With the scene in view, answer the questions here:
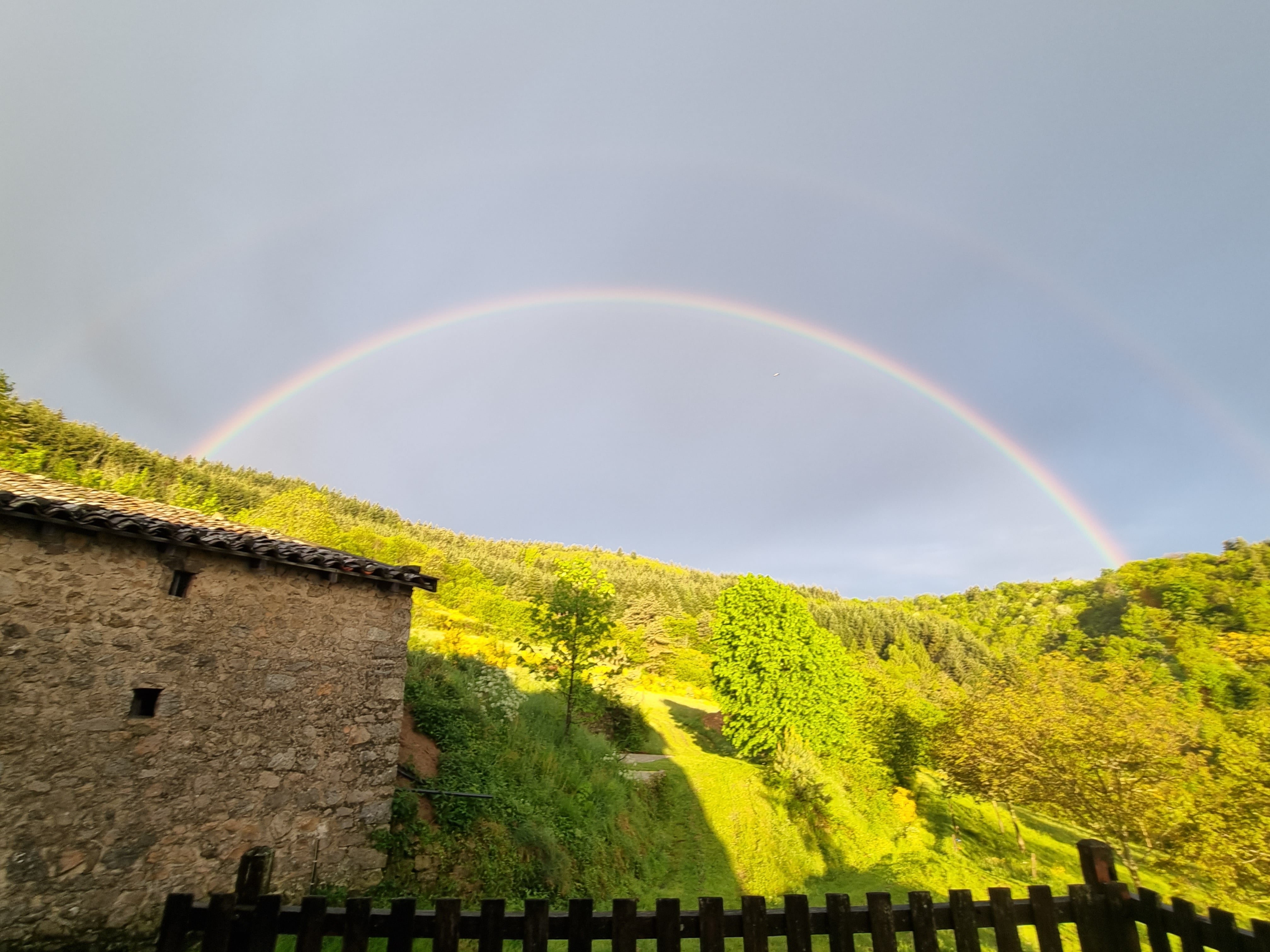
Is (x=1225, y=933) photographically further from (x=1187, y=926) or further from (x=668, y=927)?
(x=668, y=927)

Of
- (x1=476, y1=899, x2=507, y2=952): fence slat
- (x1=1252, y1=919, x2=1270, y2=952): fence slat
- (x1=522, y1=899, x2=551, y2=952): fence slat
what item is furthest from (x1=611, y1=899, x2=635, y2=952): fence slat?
(x1=1252, y1=919, x2=1270, y2=952): fence slat

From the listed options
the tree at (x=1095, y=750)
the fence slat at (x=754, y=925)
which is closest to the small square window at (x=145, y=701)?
the fence slat at (x=754, y=925)

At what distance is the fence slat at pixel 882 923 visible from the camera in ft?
10.4

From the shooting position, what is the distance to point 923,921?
10.6ft

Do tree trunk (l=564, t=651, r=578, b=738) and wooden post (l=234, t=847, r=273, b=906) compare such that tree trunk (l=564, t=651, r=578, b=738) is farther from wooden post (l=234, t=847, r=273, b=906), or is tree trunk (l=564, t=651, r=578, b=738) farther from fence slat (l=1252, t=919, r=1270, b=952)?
fence slat (l=1252, t=919, r=1270, b=952)

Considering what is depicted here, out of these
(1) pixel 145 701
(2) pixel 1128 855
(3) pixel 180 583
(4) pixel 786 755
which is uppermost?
(3) pixel 180 583

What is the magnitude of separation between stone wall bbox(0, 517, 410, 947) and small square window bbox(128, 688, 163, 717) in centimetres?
7

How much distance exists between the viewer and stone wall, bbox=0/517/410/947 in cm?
646

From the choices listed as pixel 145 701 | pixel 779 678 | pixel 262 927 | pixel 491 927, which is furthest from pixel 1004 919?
pixel 779 678

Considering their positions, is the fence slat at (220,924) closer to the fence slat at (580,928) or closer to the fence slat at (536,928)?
the fence slat at (580,928)

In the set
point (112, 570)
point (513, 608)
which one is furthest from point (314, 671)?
point (513, 608)

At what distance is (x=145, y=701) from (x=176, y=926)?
6.12m

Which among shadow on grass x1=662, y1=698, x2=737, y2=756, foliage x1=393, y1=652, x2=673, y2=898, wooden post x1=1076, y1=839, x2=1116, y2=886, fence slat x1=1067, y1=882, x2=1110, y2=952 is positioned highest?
wooden post x1=1076, y1=839, x2=1116, y2=886

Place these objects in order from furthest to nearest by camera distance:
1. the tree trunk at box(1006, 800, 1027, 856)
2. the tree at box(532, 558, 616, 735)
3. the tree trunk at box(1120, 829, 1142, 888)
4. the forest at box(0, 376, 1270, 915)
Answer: the tree trunk at box(1006, 800, 1027, 856), the tree at box(532, 558, 616, 735), the tree trunk at box(1120, 829, 1142, 888), the forest at box(0, 376, 1270, 915)
